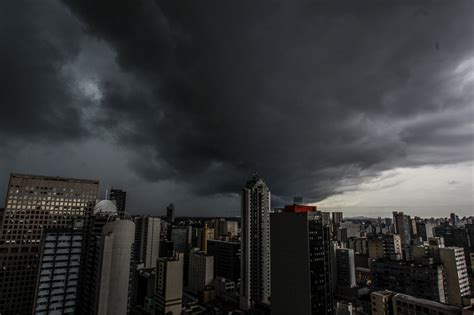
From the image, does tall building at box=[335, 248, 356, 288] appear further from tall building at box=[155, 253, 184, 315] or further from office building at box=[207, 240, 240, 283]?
tall building at box=[155, 253, 184, 315]

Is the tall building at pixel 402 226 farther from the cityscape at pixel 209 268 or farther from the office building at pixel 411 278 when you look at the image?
the office building at pixel 411 278

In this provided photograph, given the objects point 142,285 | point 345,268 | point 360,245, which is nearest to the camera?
point 142,285

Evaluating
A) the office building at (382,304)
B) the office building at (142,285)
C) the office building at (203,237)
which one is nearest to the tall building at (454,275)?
the office building at (382,304)

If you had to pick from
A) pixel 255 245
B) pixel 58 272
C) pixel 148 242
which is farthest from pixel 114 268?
pixel 148 242

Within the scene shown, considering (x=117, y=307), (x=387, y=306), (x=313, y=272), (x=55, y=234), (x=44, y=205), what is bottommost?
(x=117, y=307)

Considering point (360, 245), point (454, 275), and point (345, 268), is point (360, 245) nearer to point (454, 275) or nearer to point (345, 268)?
point (345, 268)

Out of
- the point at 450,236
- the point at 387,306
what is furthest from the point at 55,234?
the point at 450,236

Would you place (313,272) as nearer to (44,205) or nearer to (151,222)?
(44,205)
